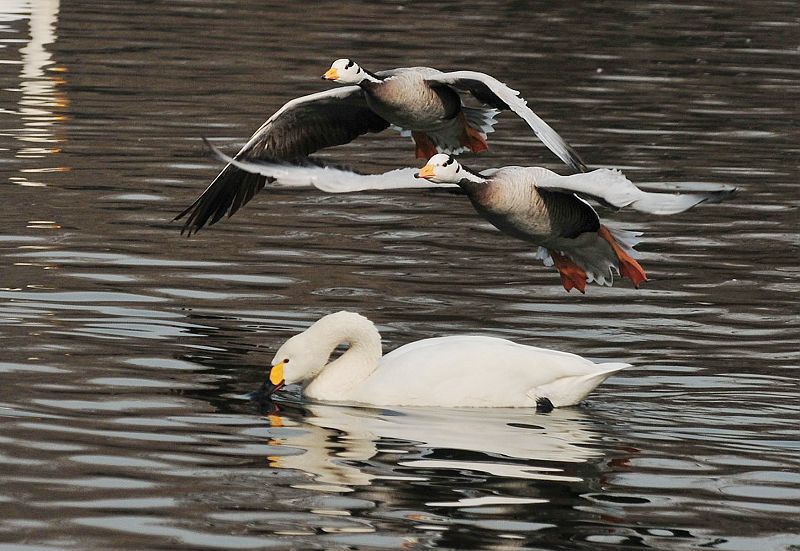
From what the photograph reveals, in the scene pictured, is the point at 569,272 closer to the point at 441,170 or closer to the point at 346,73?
the point at 441,170

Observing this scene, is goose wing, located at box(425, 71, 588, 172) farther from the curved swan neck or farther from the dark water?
the curved swan neck

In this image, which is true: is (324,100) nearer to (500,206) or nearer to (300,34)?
(500,206)

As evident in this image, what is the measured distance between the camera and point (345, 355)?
1078cm

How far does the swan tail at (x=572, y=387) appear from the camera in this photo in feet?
34.0

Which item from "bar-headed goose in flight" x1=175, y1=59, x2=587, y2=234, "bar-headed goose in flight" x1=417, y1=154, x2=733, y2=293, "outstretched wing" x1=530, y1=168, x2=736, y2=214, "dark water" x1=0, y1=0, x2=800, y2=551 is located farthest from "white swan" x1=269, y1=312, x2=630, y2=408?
"bar-headed goose in flight" x1=175, y1=59, x2=587, y2=234

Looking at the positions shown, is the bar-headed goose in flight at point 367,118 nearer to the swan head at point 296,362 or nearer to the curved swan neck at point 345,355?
the curved swan neck at point 345,355

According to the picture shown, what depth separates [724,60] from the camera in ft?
89.3

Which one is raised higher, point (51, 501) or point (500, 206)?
point (500, 206)

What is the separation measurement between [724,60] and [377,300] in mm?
15246

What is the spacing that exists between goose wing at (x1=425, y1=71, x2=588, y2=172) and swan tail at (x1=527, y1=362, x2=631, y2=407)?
1.97 m

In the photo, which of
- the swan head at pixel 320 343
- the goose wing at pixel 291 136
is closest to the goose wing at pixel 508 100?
the goose wing at pixel 291 136

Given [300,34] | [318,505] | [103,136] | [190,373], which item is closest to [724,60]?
[300,34]

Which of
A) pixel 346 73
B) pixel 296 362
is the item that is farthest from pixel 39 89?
pixel 296 362

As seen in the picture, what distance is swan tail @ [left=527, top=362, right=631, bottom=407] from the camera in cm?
1035
